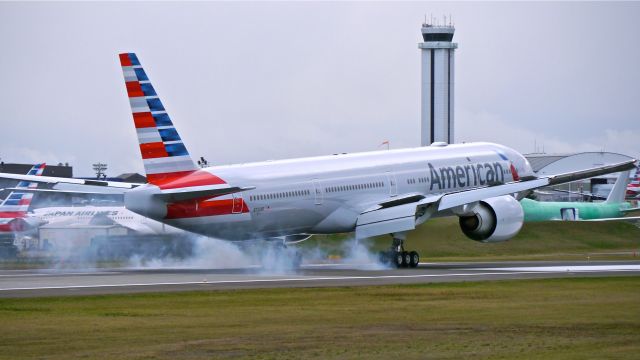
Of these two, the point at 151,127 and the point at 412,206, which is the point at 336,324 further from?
the point at 412,206

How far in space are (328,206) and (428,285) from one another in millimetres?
12768

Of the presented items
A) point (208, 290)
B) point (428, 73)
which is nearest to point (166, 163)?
point (208, 290)

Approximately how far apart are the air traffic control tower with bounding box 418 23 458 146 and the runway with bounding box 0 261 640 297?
4254 inches

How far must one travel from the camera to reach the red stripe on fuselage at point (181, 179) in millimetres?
42594

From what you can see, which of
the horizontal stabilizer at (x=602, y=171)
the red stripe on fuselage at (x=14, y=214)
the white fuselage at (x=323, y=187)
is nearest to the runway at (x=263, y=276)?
the white fuselage at (x=323, y=187)

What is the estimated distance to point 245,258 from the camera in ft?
161

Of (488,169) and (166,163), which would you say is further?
(488,169)

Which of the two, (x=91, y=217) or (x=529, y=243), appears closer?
(x=529, y=243)

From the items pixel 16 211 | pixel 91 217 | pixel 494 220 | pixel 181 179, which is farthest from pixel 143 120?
pixel 91 217

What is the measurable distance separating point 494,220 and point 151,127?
14.4m

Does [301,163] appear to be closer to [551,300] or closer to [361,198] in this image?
[361,198]

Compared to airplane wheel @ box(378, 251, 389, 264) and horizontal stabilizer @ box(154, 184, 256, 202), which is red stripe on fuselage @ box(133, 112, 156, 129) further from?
airplane wheel @ box(378, 251, 389, 264)

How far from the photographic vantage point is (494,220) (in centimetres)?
4772

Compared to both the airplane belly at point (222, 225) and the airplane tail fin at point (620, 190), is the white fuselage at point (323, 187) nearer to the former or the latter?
the airplane belly at point (222, 225)
